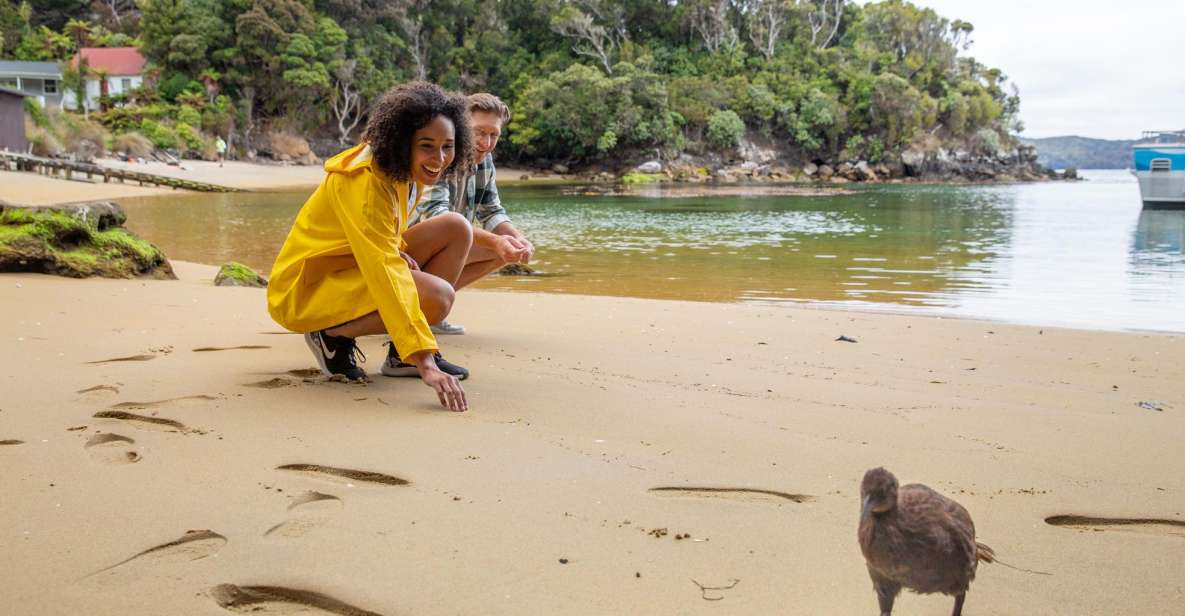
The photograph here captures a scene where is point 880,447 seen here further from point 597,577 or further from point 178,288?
point 178,288

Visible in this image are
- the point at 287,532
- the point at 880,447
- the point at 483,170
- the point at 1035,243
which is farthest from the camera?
the point at 1035,243

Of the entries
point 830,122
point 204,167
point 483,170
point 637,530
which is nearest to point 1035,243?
point 483,170

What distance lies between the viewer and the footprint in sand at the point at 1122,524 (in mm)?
2221

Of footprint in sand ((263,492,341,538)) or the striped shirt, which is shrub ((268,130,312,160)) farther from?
footprint in sand ((263,492,341,538))

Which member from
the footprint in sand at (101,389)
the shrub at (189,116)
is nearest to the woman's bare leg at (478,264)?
the footprint in sand at (101,389)

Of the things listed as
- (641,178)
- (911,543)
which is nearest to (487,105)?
(911,543)

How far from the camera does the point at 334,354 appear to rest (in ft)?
11.5

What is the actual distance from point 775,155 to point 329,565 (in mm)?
56742

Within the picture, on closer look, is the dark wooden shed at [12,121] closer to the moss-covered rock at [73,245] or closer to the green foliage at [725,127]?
the moss-covered rock at [73,245]

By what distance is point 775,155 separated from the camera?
5609 cm

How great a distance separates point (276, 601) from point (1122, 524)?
216 centimetres

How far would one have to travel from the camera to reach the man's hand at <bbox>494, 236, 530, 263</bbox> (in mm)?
4176

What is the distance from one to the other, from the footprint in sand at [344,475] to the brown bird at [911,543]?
1.31 metres

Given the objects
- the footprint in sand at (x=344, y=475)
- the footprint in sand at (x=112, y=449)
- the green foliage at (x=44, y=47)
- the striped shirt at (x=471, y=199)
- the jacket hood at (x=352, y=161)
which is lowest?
the footprint in sand at (x=344, y=475)
